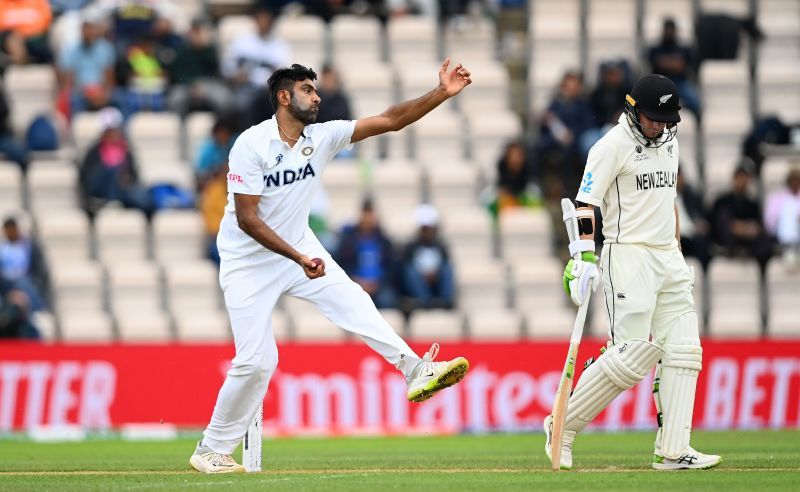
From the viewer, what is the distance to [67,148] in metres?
18.6

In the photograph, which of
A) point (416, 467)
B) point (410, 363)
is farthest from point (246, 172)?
point (416, 467)

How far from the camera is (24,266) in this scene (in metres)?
16.7

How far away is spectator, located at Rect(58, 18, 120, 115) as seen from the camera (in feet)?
61.1

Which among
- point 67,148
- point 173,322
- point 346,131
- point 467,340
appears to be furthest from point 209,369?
point 346,131

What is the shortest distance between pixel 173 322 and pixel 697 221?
5.90 metres

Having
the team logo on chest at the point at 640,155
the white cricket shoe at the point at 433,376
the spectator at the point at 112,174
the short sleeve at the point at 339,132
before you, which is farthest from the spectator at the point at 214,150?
the team logo on chest at the point at 640,155

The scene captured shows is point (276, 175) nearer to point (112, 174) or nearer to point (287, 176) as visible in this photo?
point (287, 176)

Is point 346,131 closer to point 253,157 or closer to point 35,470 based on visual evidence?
point 253,157

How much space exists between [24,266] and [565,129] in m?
6.29

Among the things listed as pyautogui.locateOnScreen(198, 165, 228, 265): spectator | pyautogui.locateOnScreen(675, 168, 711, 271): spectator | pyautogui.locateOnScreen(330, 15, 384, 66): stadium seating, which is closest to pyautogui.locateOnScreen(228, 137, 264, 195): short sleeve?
pyautogui.locateOnScreen(198, 165, 228, 265): spectator

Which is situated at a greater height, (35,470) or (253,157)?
(253,157)

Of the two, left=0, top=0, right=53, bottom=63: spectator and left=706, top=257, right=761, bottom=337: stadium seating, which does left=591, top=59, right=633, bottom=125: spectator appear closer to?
left=706, top=257, right=761, bottom=337: stadium seating

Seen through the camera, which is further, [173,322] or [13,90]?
[13,90]

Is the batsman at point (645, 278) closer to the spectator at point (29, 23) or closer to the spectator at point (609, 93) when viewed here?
the spectator at point (609, 93)
